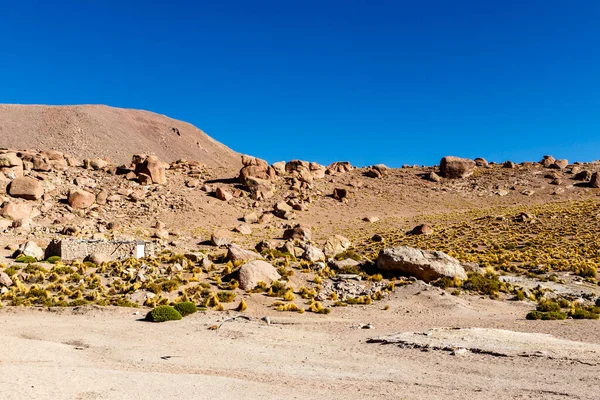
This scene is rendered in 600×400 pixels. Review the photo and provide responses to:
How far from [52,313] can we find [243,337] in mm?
10055

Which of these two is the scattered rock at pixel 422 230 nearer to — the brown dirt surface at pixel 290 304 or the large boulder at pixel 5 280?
the brown dirt surface at pixel 290 304

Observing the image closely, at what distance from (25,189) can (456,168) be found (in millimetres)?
64068

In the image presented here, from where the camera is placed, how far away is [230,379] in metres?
11.4

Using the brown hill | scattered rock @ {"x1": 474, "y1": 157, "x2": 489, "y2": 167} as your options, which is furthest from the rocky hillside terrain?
the brown hill

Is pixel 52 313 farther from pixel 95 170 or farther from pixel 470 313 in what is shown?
pixel 95 170

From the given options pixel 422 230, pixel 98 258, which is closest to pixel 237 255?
pixel 98 258

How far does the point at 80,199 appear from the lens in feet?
161

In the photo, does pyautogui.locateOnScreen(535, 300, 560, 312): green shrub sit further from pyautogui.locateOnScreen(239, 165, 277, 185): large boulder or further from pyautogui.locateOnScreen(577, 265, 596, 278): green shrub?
pyautogui.locateOnScreen(239, 165, 277, 185): large boulder

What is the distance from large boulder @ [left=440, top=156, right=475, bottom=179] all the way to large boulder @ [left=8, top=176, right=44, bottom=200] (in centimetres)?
6096

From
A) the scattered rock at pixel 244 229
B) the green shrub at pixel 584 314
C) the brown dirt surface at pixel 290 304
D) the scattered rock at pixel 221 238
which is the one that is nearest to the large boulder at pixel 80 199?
the brown dirt surface at pixel 290 304

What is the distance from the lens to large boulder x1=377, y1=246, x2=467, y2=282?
27.0 meters

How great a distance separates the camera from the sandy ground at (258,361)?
33.6 feet

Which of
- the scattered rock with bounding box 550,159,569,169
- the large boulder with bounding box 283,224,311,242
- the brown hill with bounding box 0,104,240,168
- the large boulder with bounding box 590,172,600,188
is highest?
the brown hill with bounding box 0,104,240,168

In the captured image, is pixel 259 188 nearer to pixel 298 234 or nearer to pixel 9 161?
pixel 298 234
